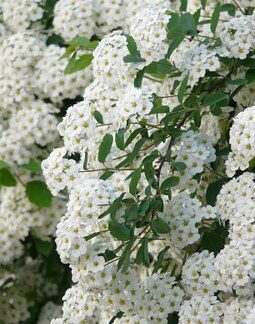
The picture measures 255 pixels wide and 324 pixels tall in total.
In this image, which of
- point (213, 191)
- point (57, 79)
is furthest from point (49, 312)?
point (213, 191)

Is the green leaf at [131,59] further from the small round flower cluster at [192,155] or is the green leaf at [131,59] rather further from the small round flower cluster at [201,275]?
the small round flower cluster at [201,275]

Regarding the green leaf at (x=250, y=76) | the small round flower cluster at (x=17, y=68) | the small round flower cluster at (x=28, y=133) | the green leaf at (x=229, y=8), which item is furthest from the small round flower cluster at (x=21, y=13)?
the green leaf at (x=250, y=76)

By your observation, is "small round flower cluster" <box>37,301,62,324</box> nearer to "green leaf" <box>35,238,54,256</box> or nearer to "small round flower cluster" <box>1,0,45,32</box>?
"green leaf" <box>35,238,54,256</box>

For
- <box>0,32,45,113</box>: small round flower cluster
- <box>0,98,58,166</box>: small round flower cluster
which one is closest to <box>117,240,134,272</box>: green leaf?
<box>0,98,58,166</box>: small round flower cluster

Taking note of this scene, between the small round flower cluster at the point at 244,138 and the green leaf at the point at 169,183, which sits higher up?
the small round flower cluster at the point at 244,138

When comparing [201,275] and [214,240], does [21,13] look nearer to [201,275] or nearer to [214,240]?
[214,240]

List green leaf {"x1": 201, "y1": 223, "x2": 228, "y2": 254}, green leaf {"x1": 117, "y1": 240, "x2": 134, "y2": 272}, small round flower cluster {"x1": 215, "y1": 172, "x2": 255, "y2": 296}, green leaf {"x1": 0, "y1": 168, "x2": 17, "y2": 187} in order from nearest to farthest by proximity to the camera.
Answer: small round flower cluster {"x1": 215, "y1": 172, "x2": 255, "y2": 296} → green leaf {"x1": 117, "y1": 240, "x2": 134, "y2": 272} → green leaf {"x1": 201, "y1": 223, "x2": 228, "y2": 254} → green leaf {"x1": 0, "y1": 168, "x2": 17, "y2": 187}
